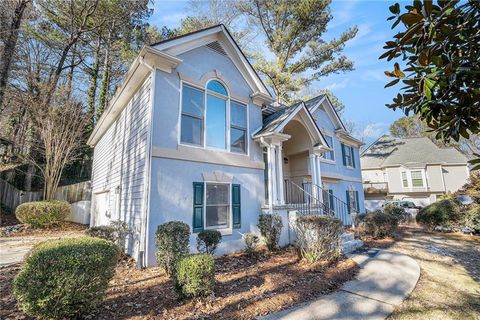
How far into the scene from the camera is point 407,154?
30469 millimetres

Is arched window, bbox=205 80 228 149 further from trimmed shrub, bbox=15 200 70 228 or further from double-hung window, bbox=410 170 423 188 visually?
double-hung window, bbox=410 170 423 188

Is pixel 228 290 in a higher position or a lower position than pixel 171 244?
lower

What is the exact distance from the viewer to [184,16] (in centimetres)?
1997

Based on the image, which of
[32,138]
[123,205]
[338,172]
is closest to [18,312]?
[123,205]

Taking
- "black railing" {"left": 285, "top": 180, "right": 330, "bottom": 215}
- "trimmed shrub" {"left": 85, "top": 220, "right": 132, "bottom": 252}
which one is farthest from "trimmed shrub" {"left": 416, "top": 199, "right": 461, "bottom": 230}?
"trimmed shrub" {"left": 85, "top": 220, "right": 132, "bottom": 252}

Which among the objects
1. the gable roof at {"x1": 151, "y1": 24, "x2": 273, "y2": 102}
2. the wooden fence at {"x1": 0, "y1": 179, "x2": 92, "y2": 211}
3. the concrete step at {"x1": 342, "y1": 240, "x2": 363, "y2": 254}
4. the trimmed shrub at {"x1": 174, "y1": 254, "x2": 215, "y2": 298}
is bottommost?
the concrete step at {"x1": 342, "y1": 240, "x2": 363, "y2": 254}

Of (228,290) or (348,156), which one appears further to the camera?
(348,156)

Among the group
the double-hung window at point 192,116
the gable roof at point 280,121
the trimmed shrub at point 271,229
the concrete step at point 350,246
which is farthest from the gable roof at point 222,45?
the concrete step at point 350,246

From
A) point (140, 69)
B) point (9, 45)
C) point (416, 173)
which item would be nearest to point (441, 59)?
point (140, 69)

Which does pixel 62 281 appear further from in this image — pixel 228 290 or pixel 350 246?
pixel 350 246

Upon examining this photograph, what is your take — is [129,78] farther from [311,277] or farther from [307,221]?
[311,277]

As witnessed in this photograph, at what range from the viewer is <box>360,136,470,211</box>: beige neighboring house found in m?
29.0

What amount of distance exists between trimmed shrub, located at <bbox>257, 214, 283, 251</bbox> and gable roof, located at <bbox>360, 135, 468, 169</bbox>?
28190 mm

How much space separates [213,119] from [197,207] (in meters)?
3.11
